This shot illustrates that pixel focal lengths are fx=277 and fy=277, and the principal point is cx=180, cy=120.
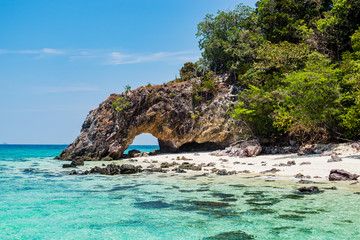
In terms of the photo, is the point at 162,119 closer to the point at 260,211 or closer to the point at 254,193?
the point at 254,193

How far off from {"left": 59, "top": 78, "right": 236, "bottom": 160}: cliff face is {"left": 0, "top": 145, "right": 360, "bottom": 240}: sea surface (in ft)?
68.3

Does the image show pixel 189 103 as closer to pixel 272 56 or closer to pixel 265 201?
pixel 272 56

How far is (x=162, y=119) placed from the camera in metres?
33.6

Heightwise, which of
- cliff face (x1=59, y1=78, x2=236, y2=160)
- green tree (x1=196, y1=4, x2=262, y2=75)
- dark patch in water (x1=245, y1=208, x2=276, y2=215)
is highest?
green tree (x1=196, y1=4, x2=262, y2=75)

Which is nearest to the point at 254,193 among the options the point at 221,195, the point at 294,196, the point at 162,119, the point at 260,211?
the point at 221,195

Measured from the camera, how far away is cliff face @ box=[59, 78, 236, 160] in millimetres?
32562

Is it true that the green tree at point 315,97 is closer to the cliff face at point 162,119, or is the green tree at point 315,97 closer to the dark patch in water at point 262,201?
the cliff face at point 162,119

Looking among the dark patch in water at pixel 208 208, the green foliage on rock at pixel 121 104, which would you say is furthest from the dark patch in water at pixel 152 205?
the green foliage on rock at pixel 121 104

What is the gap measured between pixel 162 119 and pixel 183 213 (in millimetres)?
26227

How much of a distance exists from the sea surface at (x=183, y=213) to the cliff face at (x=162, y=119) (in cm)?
2083

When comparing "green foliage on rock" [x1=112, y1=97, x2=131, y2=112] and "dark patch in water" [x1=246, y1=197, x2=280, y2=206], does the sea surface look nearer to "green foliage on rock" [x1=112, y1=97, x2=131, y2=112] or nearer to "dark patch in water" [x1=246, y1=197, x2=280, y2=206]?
"dark patch in water" [x1=246, y1=197, x2=280, y2=206]

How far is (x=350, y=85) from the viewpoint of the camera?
19984mm

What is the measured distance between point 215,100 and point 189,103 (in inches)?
131

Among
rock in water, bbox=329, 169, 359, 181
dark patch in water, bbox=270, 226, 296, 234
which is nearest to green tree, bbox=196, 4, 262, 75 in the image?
rock in water, bbox=329, 169, 359, 181
